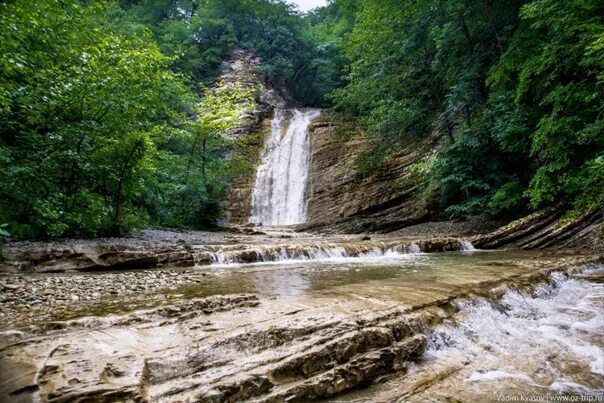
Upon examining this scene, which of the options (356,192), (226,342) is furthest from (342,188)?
(226,342)

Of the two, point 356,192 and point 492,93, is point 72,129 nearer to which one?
point 356,192

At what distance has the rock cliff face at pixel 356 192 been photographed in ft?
51.3

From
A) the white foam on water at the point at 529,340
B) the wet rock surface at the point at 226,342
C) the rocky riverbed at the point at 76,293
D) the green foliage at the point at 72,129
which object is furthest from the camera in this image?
the green foliage at the point at 72,129

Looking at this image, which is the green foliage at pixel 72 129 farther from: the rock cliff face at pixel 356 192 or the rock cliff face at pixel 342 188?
the rock cliff face at pixel 356 192

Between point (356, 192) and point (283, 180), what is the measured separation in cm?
518

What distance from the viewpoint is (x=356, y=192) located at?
17578mm

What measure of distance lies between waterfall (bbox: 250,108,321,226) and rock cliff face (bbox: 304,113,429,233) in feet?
2.72

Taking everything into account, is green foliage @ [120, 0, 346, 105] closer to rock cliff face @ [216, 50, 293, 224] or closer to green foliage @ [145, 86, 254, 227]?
rock cliff face @ [216, 50, 293, 224]

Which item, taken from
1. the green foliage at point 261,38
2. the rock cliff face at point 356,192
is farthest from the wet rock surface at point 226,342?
the green foliage at point 261,38

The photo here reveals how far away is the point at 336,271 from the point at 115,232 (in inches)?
255

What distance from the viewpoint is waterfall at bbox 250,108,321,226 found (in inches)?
773

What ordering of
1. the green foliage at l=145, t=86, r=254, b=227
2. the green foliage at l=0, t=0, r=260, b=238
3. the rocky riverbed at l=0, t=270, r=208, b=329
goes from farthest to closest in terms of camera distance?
the green foliage at l=145, t=86, r=254, b=227 < the green foliage at l=0, t=0, r=260, b=238 < the rocky riverbed at l=0, t=270, r=208, b=329

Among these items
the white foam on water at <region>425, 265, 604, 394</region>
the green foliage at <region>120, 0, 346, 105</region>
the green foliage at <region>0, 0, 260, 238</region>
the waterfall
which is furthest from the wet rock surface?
the green foliage at <region>120, 0, 346, 105</region>

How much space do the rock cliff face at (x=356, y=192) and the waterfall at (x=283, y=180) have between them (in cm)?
83
